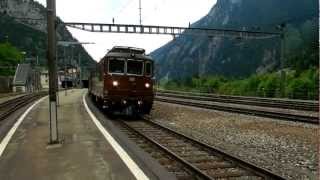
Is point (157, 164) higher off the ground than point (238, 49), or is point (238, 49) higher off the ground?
point (238, 49)

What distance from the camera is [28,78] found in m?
90.9

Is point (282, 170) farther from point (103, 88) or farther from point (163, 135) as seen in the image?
point (103, 88)

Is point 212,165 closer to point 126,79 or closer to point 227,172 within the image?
point 227,172

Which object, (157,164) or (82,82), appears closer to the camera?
(157,164)

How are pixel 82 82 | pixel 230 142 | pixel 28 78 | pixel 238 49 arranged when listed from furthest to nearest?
1. pixel 238 49
2. pixel 82 82
3. pixel 28 78
4. pixel 230 142

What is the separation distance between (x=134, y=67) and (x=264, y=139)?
1016 centimetres

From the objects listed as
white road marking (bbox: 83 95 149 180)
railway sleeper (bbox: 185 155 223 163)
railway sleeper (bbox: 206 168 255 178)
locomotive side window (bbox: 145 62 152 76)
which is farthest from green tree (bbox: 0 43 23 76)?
railway sleeper (bbox: 206 168 255 178)

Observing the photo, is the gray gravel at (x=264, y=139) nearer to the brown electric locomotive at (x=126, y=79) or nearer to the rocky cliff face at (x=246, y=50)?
the brown electric locomotive at (x=126, y=79)

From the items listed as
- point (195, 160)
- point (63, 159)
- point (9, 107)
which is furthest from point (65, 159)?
point (9, 107)

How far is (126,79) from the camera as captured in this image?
25812mm

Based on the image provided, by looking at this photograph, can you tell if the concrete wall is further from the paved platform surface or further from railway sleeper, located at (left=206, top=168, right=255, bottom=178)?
railway sleeper, located at (left=206, top=168, right=255, bottom=178)

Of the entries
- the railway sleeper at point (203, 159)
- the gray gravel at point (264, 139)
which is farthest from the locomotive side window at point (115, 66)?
the railway sleeper at point (203, 159)

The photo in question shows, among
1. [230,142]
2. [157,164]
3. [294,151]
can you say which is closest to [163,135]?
[230,142]

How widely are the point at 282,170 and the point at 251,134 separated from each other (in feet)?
25.3
